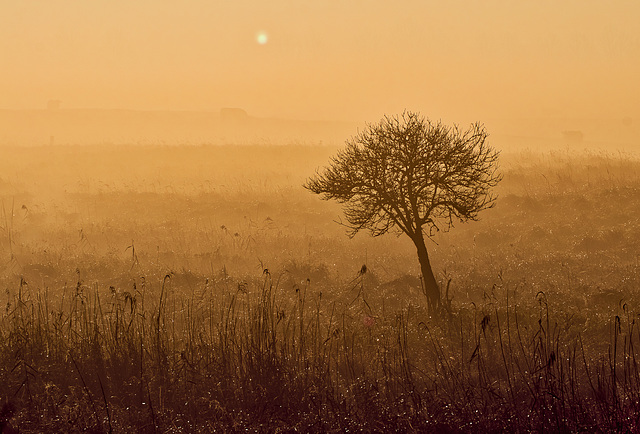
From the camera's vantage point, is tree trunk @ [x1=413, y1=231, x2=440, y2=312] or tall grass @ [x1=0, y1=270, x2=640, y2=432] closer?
tall grass @ [x1=0, y1=270, x2=640, y2=432]

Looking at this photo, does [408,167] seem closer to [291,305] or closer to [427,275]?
[427,275]

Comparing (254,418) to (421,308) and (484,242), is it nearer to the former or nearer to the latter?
(421,308)

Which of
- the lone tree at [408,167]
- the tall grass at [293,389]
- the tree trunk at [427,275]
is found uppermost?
the lone tree at [408,167]

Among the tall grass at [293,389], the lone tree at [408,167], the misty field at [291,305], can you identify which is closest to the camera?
the tall grass at [293,389]

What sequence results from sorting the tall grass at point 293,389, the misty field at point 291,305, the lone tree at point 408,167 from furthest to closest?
the lone tree at point 408,167 → the misty field at point 291,305 → the tall grass at point 293,389

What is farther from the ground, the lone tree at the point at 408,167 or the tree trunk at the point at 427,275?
the lone tree at the point at 408,167

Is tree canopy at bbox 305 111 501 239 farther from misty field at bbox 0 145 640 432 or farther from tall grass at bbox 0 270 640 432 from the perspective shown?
tall grass at bbox 0 270 640 432

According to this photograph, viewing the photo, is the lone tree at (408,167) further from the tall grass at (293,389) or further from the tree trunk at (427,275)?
the tall grass at (293,389)

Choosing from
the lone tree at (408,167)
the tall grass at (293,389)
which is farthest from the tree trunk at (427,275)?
the tall grass at (293,389)

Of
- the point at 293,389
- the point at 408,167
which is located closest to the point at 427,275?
the point at 408,167

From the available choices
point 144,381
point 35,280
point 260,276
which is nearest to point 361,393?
point 144,381

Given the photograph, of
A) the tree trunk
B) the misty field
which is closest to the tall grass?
the misty field

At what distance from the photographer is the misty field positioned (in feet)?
29.5

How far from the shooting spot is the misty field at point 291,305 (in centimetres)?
900
